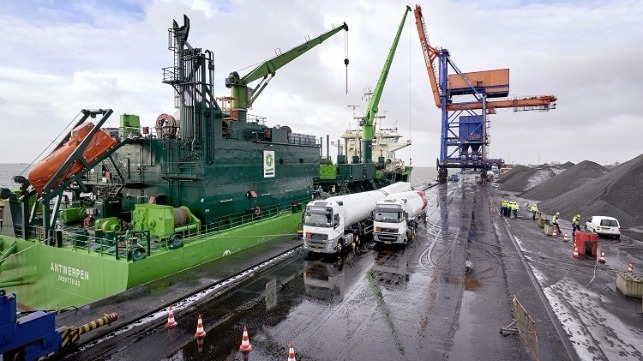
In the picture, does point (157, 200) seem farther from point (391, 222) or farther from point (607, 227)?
point (607, 227)

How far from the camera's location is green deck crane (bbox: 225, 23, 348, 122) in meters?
26.2

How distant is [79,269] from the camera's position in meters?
14.7

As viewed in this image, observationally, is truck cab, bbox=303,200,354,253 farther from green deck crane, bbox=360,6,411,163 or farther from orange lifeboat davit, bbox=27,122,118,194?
green deck crane, bbox=360,6,411,163

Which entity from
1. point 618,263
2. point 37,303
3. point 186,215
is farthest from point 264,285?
point 618,263

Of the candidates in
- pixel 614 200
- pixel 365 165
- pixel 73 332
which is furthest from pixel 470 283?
pixel 365 165

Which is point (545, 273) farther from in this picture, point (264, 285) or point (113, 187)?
point (113, 187)

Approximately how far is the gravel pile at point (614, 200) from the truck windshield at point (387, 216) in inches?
767

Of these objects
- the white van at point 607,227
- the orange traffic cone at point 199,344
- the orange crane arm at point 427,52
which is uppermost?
the orange crane arm at point 427,52

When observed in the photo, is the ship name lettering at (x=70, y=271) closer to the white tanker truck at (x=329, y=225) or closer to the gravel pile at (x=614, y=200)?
the white tanker truck at (x=329, y=225)

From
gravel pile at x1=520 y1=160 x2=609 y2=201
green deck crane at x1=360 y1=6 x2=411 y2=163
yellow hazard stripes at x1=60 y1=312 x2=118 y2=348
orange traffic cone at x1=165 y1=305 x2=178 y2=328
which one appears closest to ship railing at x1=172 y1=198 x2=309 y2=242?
orange traffic cone at x1=165 y1=305 x2=178 y2=328

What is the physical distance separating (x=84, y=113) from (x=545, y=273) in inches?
960

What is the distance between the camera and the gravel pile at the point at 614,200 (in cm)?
3001

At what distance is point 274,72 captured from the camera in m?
29.2

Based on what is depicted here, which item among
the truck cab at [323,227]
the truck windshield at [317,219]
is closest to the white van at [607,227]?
the truck cab at [323,227]
